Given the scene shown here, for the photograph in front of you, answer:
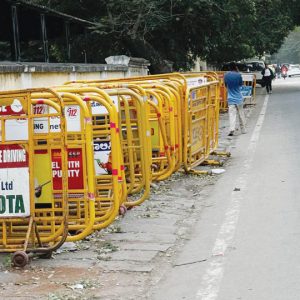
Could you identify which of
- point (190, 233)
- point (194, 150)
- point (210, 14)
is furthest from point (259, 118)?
point (190, 233)

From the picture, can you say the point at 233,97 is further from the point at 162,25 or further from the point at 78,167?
the point at 162,25

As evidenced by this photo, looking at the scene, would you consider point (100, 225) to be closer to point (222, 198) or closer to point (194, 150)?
point (222, 198)

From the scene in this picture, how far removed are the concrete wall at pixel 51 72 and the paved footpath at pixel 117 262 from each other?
3.94 metres

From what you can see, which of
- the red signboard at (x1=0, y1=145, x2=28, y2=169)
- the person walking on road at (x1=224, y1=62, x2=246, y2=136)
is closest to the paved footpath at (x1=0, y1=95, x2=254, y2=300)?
the red signboard at (x1=0, y1=145, x2=28, y2=169)

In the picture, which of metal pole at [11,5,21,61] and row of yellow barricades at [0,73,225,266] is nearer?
row of yellow barricades at [0,73,225,266]

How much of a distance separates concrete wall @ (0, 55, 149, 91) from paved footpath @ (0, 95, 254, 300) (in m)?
3.94

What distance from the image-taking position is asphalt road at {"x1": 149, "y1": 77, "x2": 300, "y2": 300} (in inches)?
198

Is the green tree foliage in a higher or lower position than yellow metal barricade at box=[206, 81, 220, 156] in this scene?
higher

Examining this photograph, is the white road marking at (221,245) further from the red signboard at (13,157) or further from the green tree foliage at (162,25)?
the green tree foliage at (162,25)

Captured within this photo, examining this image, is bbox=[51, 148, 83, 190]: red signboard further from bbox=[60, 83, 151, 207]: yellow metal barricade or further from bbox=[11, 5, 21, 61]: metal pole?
bbox=[11, 5, 21, 61]: metal pole

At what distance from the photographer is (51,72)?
13492 mm

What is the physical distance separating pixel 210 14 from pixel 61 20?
6.50 metres

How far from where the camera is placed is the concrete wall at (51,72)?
1084cm

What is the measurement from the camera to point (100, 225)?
6.52m
